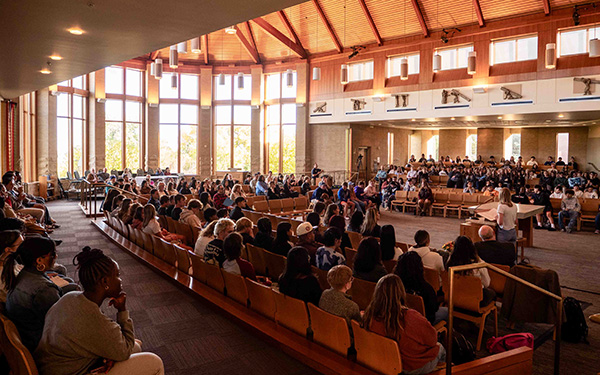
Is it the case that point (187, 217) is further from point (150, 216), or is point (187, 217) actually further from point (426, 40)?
point (426, 40)

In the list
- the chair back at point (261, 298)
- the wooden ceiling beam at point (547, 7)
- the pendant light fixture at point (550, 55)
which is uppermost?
the wooden ceiling beam at point (547, 7)

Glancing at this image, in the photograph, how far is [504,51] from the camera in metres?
15.7

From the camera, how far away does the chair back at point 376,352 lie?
2709 mm

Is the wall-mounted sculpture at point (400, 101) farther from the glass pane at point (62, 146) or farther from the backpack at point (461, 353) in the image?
the backpack at point (461, 353)

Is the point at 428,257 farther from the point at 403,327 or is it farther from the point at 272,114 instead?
the point at 272,114

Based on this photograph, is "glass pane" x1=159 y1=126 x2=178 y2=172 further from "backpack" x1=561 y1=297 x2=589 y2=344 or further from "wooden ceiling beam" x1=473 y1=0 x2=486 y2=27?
"backpack" x1=561 y1=297 x2=589 y2=344

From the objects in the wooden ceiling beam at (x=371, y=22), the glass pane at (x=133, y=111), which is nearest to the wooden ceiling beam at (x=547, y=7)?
the wooden ceiling beam at (x=371, y=22)

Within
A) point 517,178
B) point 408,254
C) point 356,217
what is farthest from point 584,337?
point 517,178

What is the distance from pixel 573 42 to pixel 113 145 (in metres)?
19.4

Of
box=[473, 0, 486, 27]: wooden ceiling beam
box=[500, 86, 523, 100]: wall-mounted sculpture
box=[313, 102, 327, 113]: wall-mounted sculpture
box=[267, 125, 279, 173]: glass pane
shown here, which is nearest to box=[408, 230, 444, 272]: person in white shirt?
box=[500, 86, 523, 100]: wall-mounted sculpture

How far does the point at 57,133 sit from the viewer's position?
17.6m

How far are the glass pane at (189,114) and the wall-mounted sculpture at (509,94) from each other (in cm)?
1465

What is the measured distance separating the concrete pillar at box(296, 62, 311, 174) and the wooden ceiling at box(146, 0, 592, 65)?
0.92m

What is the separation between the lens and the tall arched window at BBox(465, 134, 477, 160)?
24.8 meters
